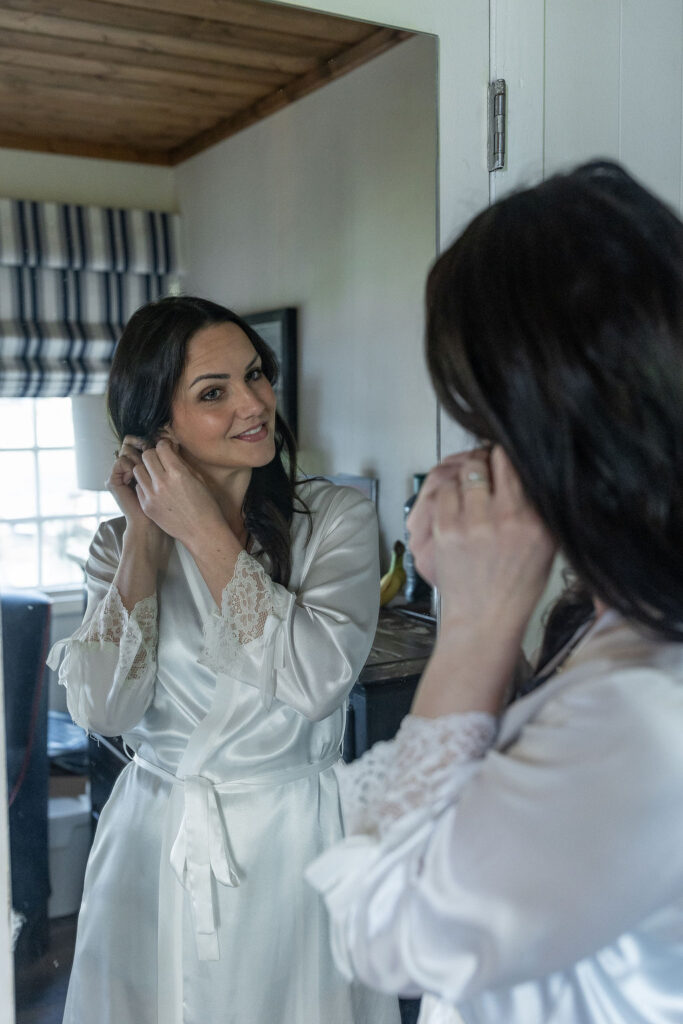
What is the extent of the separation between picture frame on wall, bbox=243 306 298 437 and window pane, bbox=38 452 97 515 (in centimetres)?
25

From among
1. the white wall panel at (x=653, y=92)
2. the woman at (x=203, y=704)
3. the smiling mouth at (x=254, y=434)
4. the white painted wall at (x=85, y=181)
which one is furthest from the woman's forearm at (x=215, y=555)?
the white wall panel at (x=653, y=92)

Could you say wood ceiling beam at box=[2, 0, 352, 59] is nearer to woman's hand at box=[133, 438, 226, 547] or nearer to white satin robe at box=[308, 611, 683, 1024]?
woman's hand at box=[133, 438, 226, 547]

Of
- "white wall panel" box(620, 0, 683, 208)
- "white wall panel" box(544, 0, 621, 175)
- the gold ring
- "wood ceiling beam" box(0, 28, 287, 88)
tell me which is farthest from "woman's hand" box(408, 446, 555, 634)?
"white wall panel" box(620, 0, 683, 208)

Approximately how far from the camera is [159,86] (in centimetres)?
102

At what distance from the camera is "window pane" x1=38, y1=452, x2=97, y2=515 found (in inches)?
38.0

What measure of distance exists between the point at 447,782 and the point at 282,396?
1.98 ft

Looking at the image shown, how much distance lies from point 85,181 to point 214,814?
70cm

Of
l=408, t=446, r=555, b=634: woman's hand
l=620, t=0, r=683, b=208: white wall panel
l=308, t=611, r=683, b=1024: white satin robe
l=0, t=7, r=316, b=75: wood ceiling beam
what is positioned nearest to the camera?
l=308, t=611, r=683, b=1024: white satin robe

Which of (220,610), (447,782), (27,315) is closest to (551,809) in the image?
(447,782)

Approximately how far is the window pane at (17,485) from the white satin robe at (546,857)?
0.52 meters

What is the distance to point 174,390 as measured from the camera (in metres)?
1.07

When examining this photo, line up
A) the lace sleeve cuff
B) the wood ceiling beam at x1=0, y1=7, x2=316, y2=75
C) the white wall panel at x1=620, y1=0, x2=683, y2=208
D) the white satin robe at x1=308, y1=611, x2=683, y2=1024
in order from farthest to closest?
the white wall panel at x1=620, y1=0, x2=683, y2=208 < the lace sleeve cuff < the wood ceiling beam at x1=0, y1=7, x2=316, y2=75 < the white satin robe at x1=308, y1=611, x2=683, y2=1024

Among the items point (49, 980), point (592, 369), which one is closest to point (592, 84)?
point (592, 369)

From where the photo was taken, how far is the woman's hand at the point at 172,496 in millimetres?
1048
